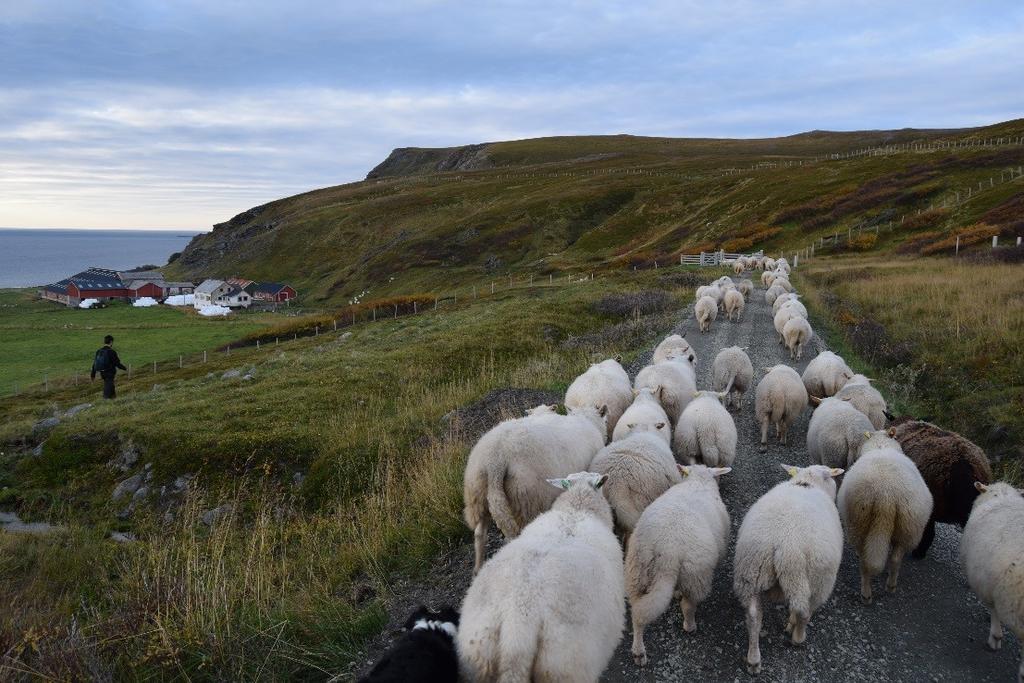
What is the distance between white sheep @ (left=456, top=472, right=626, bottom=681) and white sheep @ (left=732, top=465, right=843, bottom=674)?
5.09 ft

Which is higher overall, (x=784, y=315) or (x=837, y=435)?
(x=784, y=315)

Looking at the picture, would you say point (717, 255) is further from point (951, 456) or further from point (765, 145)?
point (765, 145)

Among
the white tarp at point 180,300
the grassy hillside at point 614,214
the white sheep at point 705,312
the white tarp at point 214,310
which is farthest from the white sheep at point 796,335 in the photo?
the white tarp at point 180,300

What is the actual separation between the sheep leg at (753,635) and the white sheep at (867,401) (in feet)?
19.5

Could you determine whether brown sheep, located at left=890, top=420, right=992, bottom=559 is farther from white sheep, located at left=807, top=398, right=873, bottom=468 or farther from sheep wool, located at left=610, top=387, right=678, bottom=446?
sheep wool, located at left=610, top=387, right=678, bottom=446

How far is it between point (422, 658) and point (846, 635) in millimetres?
4191

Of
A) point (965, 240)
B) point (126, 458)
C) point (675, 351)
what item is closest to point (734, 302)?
point (675, 351)

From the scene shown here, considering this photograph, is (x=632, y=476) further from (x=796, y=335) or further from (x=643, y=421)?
(x=796, y=335)

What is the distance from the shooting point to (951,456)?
7770 mm

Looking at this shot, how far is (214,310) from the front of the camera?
320 feet

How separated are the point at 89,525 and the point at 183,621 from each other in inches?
438

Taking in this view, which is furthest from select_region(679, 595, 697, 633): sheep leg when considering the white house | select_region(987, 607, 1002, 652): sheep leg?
the white house

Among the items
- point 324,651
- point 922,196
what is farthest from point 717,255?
point 324,651

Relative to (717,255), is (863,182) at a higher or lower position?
higher
